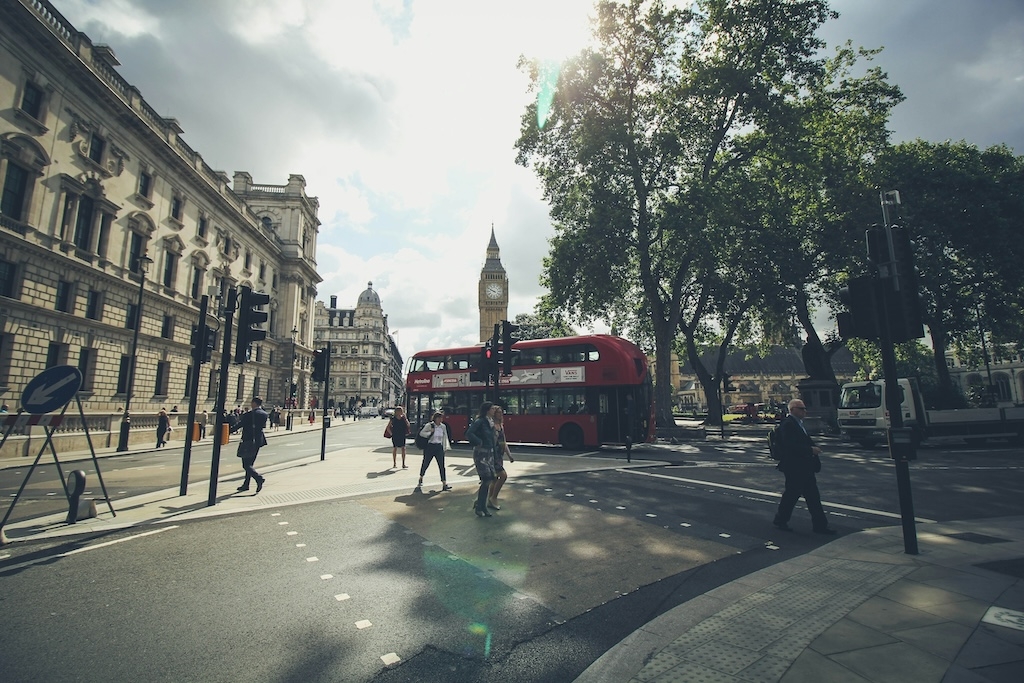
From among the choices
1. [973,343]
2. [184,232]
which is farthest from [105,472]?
[973,343]

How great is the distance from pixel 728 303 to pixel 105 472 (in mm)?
32454

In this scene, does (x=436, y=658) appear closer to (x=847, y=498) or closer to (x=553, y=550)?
(x=553, y=550)

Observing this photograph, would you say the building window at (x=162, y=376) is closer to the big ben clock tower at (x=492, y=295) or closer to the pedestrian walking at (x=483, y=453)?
the pedestrian walking at (x=483, y=453)

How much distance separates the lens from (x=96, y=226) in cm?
2478

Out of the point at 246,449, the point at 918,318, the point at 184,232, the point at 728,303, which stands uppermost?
the point at 184,232

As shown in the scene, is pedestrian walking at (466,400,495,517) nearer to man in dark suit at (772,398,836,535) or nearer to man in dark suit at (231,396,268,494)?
man in dark suit at (772,398,836,535)

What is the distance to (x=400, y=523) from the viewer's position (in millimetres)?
6945

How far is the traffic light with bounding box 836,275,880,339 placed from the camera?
5.75 metres

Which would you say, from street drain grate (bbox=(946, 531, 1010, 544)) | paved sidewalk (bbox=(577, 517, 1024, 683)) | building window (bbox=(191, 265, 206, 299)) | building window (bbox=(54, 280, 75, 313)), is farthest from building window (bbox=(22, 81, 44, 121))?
street drain grate (bbox=(946, 531, 1010, 544))

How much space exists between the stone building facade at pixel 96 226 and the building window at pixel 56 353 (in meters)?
0.05

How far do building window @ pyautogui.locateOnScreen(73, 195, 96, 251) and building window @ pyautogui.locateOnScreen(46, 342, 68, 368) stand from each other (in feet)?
17.0

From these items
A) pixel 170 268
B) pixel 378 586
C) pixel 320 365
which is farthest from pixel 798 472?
pixel 170 268

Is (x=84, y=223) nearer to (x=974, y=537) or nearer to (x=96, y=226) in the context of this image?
(x=96, y=226)

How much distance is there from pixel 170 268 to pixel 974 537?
38.9 m
